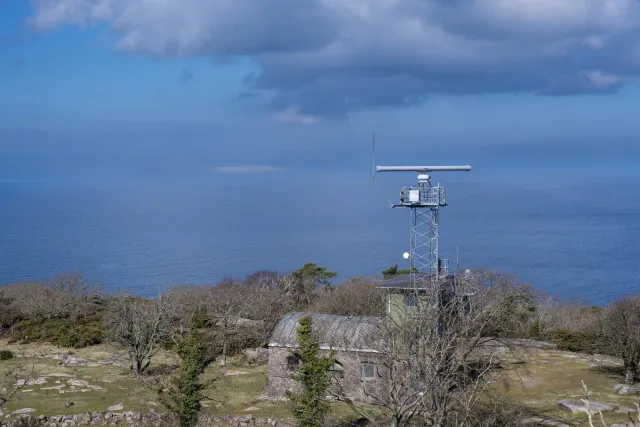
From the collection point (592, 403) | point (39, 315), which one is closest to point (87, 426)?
point (592, 403)

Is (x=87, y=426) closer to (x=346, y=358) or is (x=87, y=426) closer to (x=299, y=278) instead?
Result: (x=346, y=358)

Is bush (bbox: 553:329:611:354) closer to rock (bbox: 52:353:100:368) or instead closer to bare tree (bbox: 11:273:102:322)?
rock (bbox: 52:353:100:368)

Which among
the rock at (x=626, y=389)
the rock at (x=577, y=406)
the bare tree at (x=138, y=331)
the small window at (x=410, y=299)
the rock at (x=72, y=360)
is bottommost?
the rock at (x=577, y=406)

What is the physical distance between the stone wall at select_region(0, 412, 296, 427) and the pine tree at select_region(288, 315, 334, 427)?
365cm

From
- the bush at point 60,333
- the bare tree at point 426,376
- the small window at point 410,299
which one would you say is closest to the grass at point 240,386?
the bush at point 60,333

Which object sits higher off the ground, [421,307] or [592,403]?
[421,307]

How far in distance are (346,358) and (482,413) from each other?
25.8 ft

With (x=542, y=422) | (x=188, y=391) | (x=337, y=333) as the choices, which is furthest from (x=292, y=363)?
(x=542, y=422)

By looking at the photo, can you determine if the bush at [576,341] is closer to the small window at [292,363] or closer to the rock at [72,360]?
the small window at [292,363]

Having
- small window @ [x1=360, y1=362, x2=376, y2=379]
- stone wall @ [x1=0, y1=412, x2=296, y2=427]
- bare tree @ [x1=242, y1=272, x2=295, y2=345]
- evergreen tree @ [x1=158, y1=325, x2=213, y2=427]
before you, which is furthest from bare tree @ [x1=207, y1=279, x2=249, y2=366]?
evergreen tree @ [x1=158, y1=325, x2=213, y2=427]

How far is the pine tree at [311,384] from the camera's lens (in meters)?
22.1

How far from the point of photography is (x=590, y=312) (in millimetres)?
54906

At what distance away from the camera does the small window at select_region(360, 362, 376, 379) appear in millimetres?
30312

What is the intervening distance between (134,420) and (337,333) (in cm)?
1013
